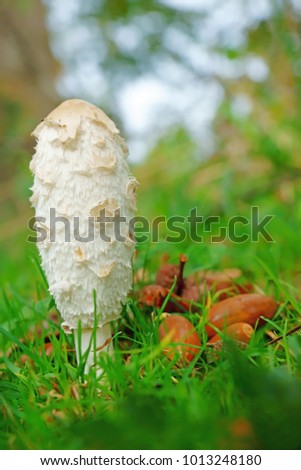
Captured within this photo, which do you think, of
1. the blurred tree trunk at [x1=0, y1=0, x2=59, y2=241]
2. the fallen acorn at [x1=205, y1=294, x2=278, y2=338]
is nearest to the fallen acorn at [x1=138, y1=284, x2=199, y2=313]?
the fallen acorn at [x1=205, y1=294, x2=278, y2=338]

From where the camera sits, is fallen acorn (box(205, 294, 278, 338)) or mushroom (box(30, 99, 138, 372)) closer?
mushroom (box(30, 99, 138, 372))

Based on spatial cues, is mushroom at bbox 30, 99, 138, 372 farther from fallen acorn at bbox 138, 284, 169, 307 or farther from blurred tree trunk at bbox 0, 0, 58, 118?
blurred tree trunk at bbox 0, 0, 58, 118

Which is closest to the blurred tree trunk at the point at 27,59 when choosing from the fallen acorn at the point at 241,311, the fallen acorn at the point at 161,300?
the fallen acorn at the point at 161,300

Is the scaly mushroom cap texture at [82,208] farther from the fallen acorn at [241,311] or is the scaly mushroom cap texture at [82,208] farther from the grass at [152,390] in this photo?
the fallen acorn at [241,311]

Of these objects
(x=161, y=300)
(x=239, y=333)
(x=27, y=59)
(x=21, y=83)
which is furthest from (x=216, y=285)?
(x=27, y=59)

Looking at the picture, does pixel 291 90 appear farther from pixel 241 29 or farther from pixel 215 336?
pixel 215 336
